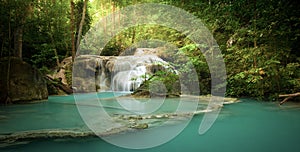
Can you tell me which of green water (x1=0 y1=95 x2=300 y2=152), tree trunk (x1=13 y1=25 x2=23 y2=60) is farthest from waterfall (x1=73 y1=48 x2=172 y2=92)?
green water (x1=0 y1=95 x2=300 y2=152)

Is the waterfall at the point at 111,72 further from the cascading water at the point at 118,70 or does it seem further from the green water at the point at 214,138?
the green water at the point at 214,138

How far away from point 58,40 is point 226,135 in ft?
44.3

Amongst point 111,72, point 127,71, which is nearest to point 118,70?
point 111,72

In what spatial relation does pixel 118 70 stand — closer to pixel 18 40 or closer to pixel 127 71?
pixel 127 71

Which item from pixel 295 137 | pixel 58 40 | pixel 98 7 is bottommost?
pixel 295 137

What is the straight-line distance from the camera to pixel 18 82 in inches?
316

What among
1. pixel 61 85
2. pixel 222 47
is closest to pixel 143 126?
pixel 222 47

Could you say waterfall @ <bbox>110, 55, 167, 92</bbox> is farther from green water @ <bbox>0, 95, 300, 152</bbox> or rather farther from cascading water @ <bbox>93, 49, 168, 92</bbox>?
green water @ <bbox>0, 95, 300, 152</bbox>

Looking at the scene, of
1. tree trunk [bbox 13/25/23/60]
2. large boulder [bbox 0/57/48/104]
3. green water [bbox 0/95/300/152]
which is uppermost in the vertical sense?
tree trunk [bbox 13/25/23/60]

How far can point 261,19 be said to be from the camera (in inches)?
184

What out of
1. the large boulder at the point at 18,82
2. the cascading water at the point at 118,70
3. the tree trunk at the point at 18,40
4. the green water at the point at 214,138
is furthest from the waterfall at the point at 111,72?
the green water at the point at 214,138

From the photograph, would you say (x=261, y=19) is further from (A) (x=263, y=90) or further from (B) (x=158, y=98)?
(B) (x=158, y=98)

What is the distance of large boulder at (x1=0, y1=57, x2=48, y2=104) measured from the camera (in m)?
7.70

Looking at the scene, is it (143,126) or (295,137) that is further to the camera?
(143,126)
